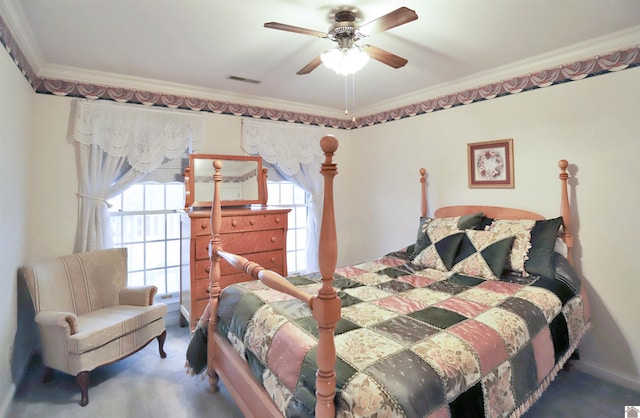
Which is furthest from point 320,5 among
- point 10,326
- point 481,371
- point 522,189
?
point 10,326

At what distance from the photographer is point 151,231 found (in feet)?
→ 10.9

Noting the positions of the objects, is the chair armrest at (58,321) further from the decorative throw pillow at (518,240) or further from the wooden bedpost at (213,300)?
the decorative throw pillow at (518,240)

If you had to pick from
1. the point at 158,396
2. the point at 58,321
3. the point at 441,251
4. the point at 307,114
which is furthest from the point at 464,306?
the point at 307,114

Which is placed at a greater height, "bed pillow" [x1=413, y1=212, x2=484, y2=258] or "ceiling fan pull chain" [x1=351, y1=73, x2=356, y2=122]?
"ceiling fan pull chain" [x1=351, y1=73, x2=356, y2=122]

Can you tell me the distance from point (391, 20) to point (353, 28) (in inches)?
12.8

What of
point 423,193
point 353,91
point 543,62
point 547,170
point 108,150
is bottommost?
point 423,193

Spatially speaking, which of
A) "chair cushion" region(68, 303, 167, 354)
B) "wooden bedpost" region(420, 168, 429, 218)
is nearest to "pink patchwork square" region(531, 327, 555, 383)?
"wooden bedpost" region(420, 168, 429, 218)

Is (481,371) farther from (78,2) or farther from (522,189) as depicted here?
(78,2)

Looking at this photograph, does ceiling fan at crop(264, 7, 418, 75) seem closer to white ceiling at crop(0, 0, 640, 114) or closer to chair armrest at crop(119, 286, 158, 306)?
white ceiling at crop(0, 0, 640, 114)

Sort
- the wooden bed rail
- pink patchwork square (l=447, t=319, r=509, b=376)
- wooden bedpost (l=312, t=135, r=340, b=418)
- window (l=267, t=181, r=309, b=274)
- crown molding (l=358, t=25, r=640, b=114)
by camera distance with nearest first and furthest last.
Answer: wooden bedpost (l=312, t=135, r=340, b=418) < the wooden bed rail < pink patchwork square (l=447, t=319, r=509, b=376) < crown molding (l=358, t=25, r=640, b=114) < window (l=267, t=181, r=309, b=274)

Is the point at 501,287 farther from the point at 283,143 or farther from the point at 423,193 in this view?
the point at 283,143

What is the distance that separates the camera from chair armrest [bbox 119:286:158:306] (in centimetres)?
266

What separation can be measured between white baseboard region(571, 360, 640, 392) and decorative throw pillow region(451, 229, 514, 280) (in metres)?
1.01

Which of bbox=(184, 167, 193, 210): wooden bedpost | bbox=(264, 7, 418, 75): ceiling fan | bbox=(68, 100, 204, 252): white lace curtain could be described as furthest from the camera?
bbox=(184, 167, 193, 210): wooden bedpost
